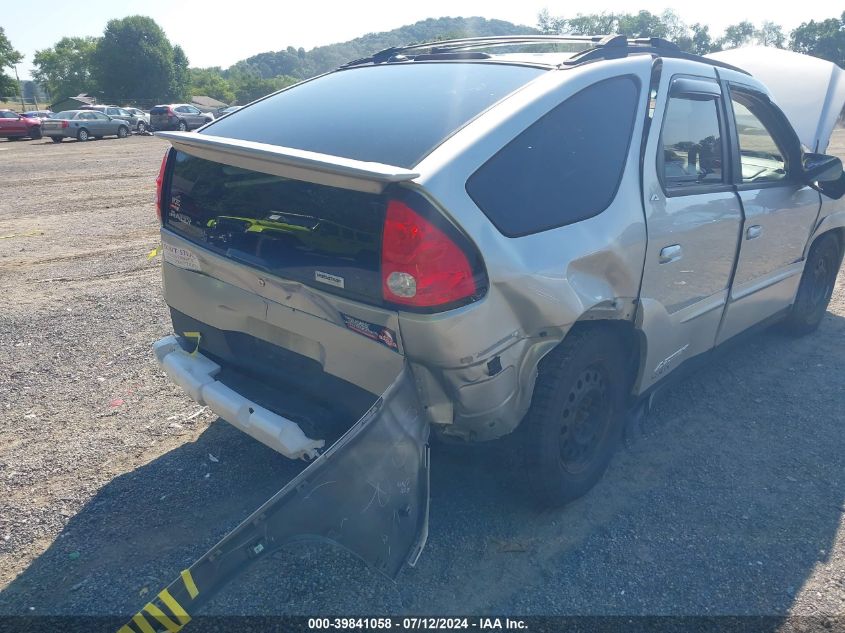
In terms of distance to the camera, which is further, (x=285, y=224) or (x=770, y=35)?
(x=770, y=35)

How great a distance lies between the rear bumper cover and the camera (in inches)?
105

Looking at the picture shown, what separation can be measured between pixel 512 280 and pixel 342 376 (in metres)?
0.77

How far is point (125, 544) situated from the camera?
9.47 ft

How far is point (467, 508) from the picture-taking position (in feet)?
10.4

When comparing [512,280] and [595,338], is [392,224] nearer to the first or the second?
[512,280]

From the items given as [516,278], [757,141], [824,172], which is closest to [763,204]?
[757,141]

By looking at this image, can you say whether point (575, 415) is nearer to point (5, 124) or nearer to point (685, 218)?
point (685, 218)

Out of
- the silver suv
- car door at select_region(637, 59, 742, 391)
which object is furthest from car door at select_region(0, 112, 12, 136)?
car door at select_region(637, 59, 742, 391)

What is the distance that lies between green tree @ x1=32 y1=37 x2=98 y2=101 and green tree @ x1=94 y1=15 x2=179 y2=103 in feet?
15.4

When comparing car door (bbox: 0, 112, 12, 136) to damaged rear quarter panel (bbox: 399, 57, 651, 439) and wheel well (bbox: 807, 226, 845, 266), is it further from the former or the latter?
damaged rear quarter panel (bbox: 399, 57, 651, 439)

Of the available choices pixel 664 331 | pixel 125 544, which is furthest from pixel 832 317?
pixel 125 544

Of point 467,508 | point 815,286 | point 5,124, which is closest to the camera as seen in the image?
point 467,508

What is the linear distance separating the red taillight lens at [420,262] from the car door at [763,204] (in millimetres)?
2160

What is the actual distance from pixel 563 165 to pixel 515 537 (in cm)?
161
